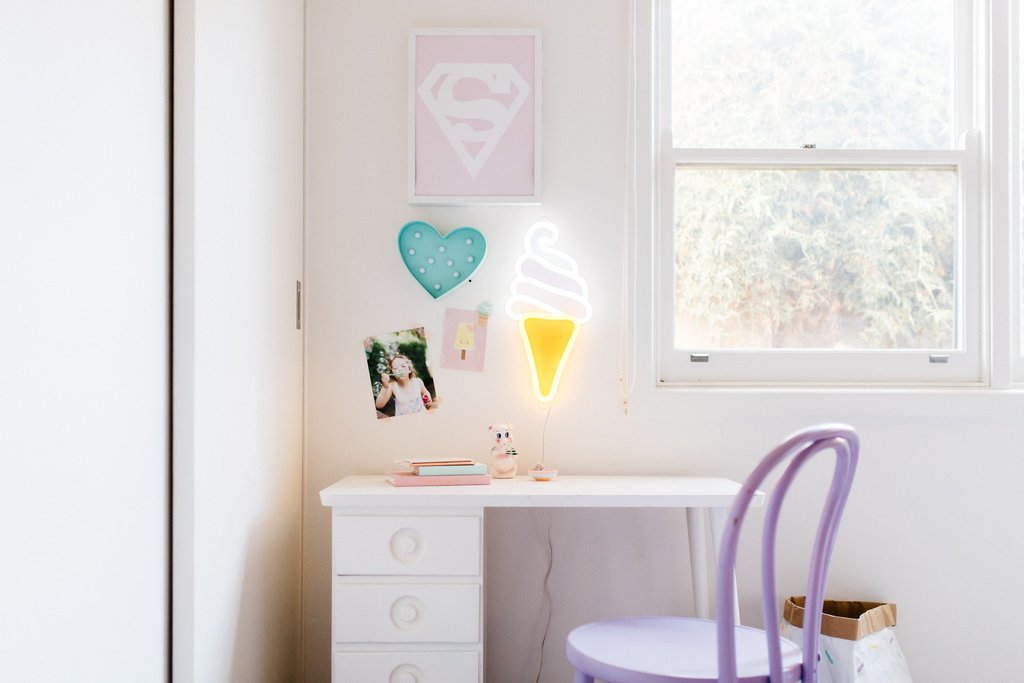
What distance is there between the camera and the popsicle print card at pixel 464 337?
2.25m

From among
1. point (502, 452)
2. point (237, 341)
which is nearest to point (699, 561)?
point (502, 452)

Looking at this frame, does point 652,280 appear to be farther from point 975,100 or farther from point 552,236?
point 975,100

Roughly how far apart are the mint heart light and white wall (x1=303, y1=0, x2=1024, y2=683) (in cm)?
5

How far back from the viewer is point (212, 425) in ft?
5.39

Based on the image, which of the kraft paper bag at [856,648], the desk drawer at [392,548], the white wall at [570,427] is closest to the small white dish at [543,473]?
the white wall at [570,427]

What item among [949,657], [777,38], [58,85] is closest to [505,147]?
[777,38]

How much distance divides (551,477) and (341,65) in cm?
119

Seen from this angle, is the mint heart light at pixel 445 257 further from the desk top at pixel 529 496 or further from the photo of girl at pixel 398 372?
the desk top at pixel 529 496

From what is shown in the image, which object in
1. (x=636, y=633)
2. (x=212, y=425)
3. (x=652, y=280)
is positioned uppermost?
(x=652, y=280)

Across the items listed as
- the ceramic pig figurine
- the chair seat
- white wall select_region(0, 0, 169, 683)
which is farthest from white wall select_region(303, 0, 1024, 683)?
white wall select_region(0, 0, 169, 683)

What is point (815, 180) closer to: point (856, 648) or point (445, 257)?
point (445, 257)

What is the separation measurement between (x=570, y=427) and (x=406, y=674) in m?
0.75

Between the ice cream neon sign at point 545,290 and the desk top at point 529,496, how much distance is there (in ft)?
1.18

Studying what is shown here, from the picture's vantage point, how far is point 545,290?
7.39 ft
